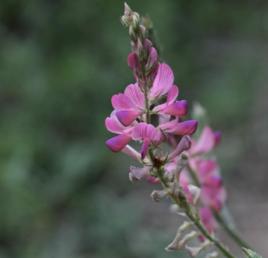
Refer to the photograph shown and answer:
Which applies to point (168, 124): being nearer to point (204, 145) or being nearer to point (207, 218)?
point (207, 218)

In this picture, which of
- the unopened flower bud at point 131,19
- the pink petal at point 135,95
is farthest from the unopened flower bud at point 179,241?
the unopened flower bud at point 131,19

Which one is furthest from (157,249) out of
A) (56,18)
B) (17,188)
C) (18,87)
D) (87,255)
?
(56,18)

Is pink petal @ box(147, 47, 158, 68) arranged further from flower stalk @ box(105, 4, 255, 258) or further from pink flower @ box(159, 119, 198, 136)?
pink flower @ box(159, 119, 198, 136)

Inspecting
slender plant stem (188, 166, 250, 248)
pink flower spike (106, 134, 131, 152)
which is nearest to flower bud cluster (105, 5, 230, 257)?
pink flower spike (106, 134, 131, 152)

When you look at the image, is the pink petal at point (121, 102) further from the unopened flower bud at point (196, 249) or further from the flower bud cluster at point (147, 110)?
the unopened flower bud at point (196, 249)

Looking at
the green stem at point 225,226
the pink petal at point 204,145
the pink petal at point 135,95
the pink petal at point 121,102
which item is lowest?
the green stem at point 225,226

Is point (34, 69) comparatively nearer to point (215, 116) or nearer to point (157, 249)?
point (215, 116)
